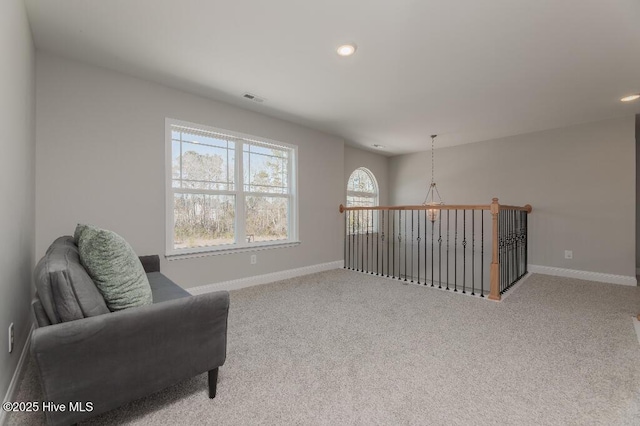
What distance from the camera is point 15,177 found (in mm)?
1585

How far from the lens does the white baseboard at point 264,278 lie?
3211mm

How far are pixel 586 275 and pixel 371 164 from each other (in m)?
3.90

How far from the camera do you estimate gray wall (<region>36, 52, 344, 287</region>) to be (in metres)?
2.33

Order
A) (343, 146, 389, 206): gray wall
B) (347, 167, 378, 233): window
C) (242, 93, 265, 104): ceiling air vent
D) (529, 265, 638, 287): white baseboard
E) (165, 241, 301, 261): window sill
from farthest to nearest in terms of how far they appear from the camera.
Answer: (347, 167, 378, 233): window < (343, 146, 389, 206): gray wall < (529, 265, 638, 287): white baseboard < (242, 93, 265, 104): ceiling air vent < (165, 241, 301, 261): window sill

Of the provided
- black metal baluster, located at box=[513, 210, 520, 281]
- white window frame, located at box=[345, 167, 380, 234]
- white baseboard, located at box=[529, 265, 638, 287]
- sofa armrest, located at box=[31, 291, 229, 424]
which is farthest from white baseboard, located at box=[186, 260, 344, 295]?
white baseboard, located at box=[529, 265, 638, 287]

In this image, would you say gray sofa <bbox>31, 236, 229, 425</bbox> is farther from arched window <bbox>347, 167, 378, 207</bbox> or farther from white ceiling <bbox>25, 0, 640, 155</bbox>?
arched window <bbox>347, 167, 378, 207</bbox>

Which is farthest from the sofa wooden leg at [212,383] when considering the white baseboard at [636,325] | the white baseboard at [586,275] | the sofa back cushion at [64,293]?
the white baseboard at [586,275]

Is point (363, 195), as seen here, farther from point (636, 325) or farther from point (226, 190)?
point (636, 325)

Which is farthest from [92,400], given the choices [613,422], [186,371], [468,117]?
[468,117]

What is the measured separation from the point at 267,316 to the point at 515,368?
1.90 meters

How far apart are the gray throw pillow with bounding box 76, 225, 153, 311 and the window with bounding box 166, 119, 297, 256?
66.7 inches

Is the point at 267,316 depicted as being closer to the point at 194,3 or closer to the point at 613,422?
the point at 613,422

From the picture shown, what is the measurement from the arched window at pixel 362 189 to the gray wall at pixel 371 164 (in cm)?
11

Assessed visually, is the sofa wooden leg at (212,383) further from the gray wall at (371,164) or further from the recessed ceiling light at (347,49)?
the gray wall at (371,164)
